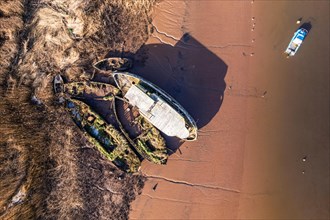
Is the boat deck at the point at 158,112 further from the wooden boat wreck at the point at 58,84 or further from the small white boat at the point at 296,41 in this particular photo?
the small white boat at the point at 296,41

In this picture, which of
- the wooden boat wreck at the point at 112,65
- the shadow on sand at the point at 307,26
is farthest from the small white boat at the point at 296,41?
the wooden boat wreck at the point at 112,65

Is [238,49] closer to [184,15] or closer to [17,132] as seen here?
[184,15]

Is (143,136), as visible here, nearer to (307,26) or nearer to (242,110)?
(242,110)

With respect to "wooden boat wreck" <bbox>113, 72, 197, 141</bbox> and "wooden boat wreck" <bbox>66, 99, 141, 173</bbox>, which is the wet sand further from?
"wooden boat wreck" <bbox>66, 99, 141, 173</bbox>

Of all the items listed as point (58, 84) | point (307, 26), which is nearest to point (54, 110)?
point (58, 84)

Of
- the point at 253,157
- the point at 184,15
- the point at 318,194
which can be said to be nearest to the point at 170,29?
the point at 184,15

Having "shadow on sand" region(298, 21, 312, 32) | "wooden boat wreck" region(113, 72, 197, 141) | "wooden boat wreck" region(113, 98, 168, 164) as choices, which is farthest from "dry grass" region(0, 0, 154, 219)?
"shadow on sand" region(298, 21, 312, 32)
